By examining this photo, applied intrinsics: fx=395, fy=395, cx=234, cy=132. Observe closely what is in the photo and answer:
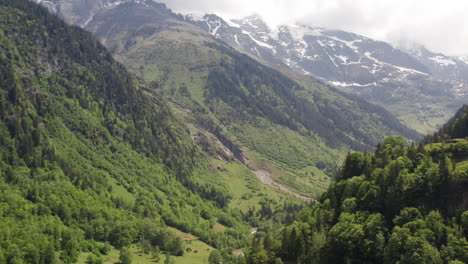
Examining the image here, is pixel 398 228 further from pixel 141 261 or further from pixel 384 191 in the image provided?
pixel 141 261

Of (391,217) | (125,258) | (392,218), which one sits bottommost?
(125,258)

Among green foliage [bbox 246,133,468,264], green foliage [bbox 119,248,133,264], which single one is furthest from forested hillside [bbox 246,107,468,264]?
green foliage [bbox 119,248,133,264]

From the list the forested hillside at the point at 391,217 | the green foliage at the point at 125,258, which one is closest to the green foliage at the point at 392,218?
the forested hillside at the point at 391,217

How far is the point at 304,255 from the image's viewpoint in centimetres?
12731

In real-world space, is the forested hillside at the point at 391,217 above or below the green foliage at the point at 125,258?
above

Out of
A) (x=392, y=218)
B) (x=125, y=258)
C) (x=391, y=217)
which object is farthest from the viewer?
(x=125, y=258)

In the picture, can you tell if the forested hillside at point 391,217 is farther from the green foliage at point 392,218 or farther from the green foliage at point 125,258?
the green foliage at point 125,258

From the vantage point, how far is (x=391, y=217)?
4729 inches

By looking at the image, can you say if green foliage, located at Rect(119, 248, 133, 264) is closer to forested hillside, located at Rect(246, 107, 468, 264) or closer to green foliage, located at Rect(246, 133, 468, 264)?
forested hillside, located at Rect(246, 107, 468, 264)

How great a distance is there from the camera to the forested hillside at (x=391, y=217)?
10394 centimetres

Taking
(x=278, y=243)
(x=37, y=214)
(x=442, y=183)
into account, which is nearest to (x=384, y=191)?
(x=442, y=183)

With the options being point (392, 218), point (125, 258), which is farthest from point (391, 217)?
point (125, 258)

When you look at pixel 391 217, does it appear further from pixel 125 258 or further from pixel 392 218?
pixel 125 258

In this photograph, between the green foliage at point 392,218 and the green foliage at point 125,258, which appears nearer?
the green foliage at point 392,218
